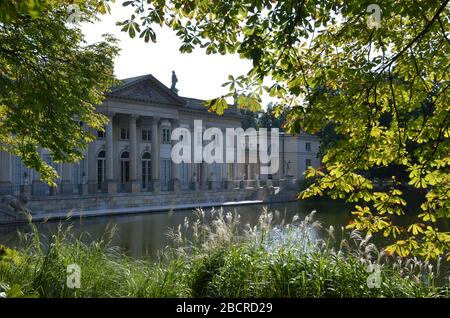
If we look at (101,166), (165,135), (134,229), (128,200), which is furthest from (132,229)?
(165,135)

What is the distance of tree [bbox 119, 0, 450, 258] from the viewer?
13.9 ft

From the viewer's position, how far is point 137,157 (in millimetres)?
40875

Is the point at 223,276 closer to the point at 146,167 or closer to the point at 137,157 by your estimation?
the point at 137,157

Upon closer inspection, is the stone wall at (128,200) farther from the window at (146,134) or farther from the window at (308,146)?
the window at (308,146)

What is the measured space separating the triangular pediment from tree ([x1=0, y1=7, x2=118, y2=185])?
26554 mm

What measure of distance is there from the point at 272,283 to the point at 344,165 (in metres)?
1.72

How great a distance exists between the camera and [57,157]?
356 inches

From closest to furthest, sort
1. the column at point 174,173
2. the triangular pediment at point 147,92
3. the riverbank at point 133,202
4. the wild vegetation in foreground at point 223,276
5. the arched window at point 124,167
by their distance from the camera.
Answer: the wild vegetation in foreground at point 223,276
the riverbank at point 133,202
the triangular pediment at point 147,92
the arched window at point 124,167
the column at point 174,173

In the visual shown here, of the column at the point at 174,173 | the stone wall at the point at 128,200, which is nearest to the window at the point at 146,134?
the column at the point at 174,173

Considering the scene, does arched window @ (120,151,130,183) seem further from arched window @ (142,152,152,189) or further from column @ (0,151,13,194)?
column @ (0,151,13,194)

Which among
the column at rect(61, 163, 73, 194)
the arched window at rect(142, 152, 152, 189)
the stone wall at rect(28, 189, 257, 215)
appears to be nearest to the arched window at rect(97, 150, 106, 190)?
the column at rect(61, 163, 73, 194)

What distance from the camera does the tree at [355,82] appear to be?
4.25 meters

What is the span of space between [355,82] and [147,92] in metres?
35.8
